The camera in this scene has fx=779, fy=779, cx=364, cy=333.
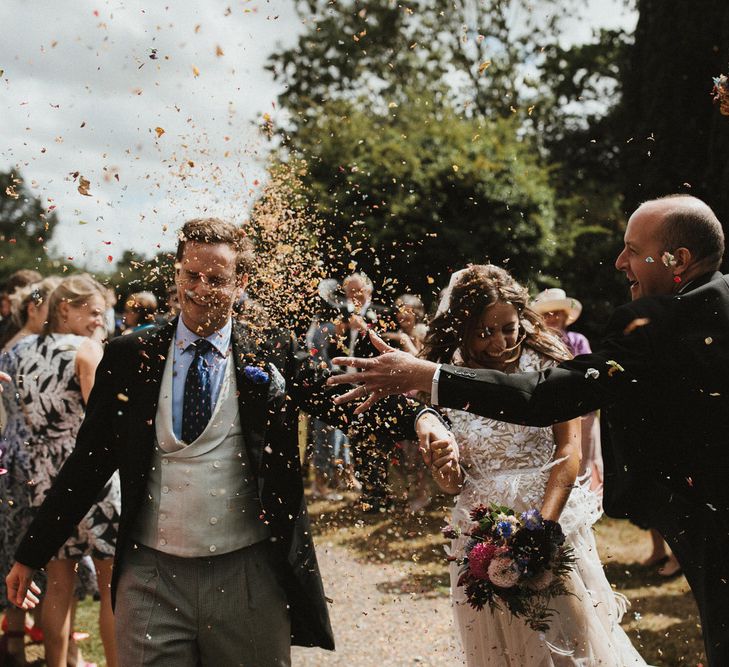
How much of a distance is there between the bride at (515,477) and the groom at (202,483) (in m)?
0.74

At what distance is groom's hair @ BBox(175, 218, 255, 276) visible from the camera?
3291 millimetres

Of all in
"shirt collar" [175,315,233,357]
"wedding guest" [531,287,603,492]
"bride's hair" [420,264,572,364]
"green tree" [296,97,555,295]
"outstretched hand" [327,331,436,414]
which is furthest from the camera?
"green tree" [296,97,555,295]

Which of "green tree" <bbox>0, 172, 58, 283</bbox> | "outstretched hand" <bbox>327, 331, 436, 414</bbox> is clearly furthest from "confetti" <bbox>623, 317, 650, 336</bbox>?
"green tree" <bbox>0, 172, 58, 283</bbox>

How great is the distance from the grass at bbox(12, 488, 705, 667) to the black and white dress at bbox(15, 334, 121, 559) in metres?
1.33

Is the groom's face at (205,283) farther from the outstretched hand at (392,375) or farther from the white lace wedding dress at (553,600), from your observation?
the white lace wedding dress at (553,600)

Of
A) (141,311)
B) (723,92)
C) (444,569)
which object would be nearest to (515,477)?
(723,92)

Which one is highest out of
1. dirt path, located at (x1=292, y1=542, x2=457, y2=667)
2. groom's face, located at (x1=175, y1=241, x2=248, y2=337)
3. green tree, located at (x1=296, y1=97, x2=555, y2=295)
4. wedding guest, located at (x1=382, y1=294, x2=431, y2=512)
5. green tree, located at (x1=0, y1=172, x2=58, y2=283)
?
green tree, located at (x1=0, y1=172, x2=58, y2=283)

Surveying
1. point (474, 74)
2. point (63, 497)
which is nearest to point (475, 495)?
point (63, 497)

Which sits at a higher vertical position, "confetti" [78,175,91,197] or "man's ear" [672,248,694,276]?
"confetti" [78,175,91,197]

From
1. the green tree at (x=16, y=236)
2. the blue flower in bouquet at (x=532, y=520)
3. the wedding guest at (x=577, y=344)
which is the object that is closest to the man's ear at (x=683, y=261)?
the blue flower in bouquet at (x=532, y=520)

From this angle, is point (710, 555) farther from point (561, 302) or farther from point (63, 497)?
point (561, 302)

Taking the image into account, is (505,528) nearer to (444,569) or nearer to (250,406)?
(250,406)

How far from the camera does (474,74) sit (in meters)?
22.4

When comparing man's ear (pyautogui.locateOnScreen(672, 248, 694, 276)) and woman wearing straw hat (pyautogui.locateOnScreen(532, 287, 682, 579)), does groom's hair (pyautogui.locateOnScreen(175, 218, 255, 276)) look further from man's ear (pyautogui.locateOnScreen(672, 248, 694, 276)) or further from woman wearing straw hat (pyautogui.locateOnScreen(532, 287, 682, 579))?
woman wearing straw hat (pyautogui.locateOnScreen(532, 287, 682, 579))
